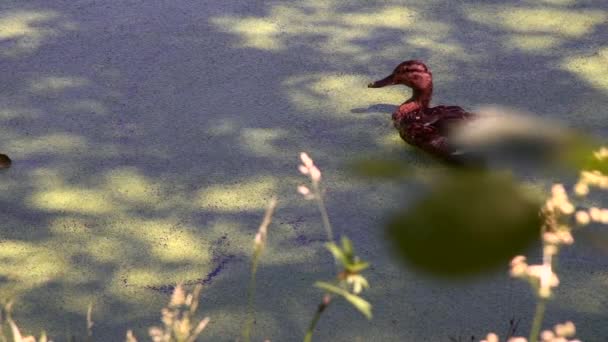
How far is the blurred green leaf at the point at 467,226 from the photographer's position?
2.47 meters

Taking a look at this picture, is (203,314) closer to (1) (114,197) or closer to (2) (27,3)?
(1) (114,197)

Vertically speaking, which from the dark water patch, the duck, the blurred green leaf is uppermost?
the duck

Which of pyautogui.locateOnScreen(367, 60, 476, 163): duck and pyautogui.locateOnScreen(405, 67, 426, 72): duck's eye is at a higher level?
pyautogui.locateOnScreen(405, 67, 426, 72): duck's eye

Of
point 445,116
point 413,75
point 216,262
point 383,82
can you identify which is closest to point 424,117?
point 445,116

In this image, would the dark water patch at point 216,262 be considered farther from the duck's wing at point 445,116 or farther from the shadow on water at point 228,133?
the duck's wing at point 445,116

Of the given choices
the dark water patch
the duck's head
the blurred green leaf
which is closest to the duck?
the duck's head

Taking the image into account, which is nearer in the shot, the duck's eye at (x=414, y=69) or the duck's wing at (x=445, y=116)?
the duck's wing at (x=445, y=116)

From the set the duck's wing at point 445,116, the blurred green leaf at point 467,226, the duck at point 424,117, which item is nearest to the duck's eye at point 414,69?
the duck at point 424,117

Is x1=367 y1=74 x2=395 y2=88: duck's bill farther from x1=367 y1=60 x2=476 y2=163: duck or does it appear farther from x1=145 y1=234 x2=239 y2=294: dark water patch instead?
x1=145 y1=234 x2=239 y2=294: dark water patch

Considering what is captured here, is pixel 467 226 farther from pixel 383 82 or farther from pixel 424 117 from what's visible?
pixel 383 82

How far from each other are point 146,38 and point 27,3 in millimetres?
637

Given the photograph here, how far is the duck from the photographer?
9.66 feet

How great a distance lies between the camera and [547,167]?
2.77m

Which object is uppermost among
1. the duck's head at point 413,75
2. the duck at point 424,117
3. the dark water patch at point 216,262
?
the duck's head at point 413,75
